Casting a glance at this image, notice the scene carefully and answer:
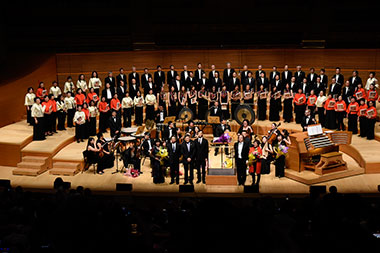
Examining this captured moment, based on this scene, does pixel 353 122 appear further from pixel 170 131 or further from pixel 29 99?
pixel 29 99

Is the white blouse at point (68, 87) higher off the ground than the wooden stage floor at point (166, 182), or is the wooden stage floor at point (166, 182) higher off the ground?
the white blouse at point (68, 87)

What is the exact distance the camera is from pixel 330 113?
1159 cm

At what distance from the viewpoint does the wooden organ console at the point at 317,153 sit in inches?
377

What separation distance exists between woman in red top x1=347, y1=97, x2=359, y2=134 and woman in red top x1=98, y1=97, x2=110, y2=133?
20.8ft

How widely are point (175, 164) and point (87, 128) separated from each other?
3.48 meters

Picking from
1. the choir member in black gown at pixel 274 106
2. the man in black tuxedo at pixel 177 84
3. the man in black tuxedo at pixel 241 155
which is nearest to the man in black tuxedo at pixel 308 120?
the choir member in black gown at pixel 274 106

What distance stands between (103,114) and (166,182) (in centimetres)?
351

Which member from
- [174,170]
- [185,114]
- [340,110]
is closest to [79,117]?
[185,114]

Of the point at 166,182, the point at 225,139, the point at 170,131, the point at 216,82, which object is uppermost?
the point at 216,82

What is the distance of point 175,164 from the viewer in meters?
9.40

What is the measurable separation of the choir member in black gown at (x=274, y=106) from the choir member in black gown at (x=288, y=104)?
206 mm

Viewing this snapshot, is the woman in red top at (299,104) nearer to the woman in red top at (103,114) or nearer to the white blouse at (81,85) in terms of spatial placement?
the woman in red top at (103,114)
